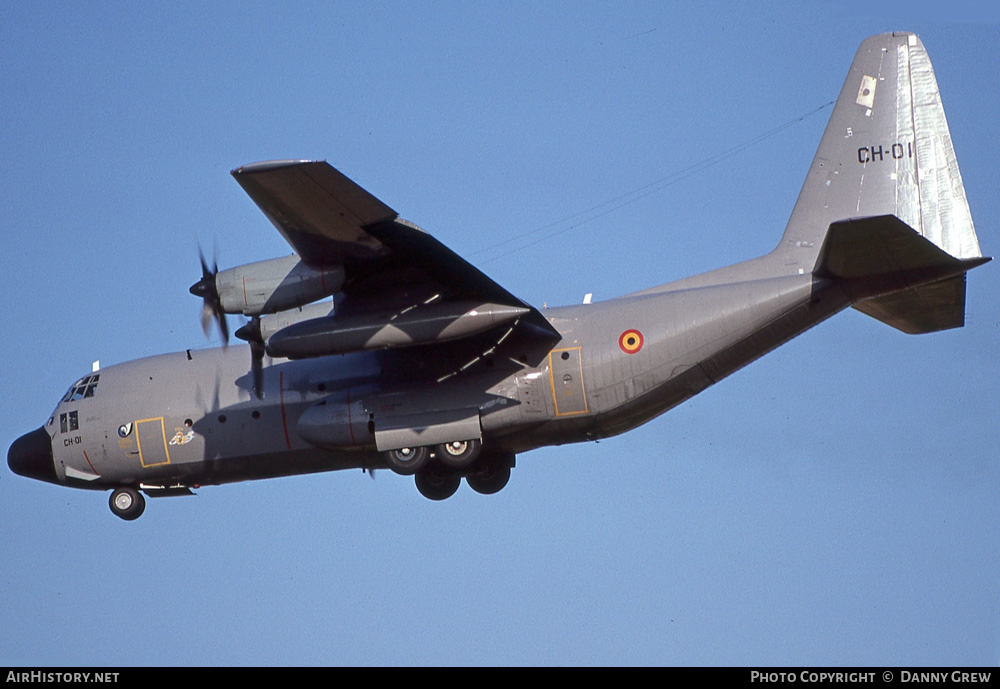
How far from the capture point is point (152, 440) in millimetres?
21688

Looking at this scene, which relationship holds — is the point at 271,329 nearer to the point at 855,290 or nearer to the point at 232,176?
the point at 232,176

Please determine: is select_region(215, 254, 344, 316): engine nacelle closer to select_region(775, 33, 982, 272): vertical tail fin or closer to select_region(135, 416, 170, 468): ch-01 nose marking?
select_region(135, 416, 170, 468): ch-01 nose marking

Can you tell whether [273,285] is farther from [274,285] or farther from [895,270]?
[895,270]

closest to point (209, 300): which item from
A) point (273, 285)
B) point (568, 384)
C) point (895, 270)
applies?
point (273, 285)

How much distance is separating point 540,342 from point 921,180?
625 centimetres

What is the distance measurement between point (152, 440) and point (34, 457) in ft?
8.05

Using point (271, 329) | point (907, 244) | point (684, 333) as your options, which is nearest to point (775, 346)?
point (684, 333)

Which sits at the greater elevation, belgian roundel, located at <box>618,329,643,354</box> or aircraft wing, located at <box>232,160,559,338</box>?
aircraft wing, located at <box>232,160,559,338</box>

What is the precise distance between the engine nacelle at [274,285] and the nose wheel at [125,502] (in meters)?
5.30

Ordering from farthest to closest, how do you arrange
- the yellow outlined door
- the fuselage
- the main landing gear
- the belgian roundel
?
the main landing gear < the yellow outlined door < the belgian roundel < the fuselage

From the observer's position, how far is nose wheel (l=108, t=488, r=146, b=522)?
72.6 feet

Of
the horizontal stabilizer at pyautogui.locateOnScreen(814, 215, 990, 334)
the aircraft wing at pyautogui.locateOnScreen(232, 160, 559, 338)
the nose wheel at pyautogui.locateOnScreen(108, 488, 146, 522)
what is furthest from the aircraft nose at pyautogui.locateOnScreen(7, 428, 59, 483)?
the horizontal stabilizer at pyautogui.locateOnScreen(814, 215, 990, 334)

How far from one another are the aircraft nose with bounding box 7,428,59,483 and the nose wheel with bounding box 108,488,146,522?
123cm

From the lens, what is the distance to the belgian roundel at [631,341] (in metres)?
19.1
